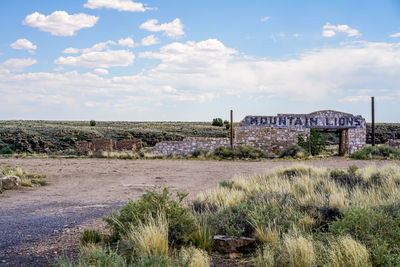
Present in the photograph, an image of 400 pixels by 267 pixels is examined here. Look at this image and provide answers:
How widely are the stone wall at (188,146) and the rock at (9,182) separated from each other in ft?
50.0

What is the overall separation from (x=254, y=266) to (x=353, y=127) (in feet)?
82.5

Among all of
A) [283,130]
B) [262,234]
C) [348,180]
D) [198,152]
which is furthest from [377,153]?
[262,234]

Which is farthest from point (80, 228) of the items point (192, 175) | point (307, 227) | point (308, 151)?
point (308, 151)

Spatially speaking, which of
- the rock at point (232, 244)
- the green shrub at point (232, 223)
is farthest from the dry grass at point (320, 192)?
the rock at point (232, 244)

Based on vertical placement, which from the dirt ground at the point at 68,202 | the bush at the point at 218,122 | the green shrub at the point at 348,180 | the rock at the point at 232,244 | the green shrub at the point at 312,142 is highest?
the bush at the point at 218,122

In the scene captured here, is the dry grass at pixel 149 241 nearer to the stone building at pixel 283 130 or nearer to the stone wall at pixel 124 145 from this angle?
the stone building at pixel 283 130

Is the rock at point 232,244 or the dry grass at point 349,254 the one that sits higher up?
the dry grass at point 349,254

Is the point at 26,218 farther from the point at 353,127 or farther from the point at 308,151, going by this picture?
the point at 353,127

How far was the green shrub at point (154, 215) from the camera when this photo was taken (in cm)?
611

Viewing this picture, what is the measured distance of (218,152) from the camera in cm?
2683

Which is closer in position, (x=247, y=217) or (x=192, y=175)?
(x=247, y=217)

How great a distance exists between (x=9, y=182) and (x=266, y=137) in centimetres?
1878

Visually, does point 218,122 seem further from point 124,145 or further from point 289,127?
point 289,127

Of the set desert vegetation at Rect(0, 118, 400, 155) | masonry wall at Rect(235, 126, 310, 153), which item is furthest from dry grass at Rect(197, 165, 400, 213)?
desert vegetation at Rect(0, 118, 400, 155)
